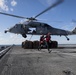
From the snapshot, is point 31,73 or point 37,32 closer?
point 31,73

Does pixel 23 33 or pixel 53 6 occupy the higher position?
pixel 53 6

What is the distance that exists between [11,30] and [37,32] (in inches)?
194

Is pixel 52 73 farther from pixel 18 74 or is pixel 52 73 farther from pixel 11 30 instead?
pixel 11 30

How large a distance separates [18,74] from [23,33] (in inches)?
1239

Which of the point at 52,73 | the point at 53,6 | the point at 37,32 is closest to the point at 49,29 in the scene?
the point at 37,32

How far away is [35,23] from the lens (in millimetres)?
38594

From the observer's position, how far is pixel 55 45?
119ft

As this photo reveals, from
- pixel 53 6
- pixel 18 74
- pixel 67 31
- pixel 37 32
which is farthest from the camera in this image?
pixel 67 31

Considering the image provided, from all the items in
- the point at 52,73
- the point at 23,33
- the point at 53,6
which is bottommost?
the point at 52,73

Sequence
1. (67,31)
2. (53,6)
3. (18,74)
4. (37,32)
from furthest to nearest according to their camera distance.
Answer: (67,31) → (37,32) → (53,6) → (18,74)

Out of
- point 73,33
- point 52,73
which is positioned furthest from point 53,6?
point 52,73

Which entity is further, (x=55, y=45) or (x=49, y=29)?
(x=49, y=29)

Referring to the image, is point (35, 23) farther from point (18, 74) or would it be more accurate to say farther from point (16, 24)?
point (18, 74)

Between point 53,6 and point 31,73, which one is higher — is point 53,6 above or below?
above
